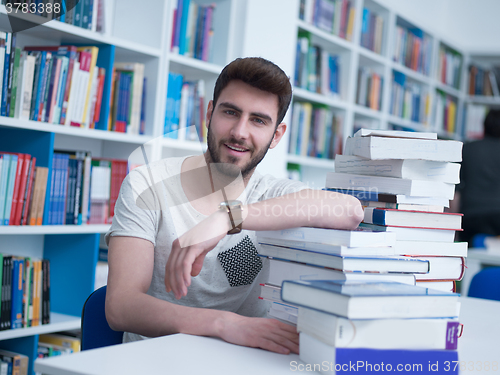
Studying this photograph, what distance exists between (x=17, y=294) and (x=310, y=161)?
2.03 m

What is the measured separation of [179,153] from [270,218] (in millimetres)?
1685

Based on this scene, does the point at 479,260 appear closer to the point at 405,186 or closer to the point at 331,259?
the point at 405,186

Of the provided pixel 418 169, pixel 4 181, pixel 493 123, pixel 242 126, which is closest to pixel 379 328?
pixel 418 169

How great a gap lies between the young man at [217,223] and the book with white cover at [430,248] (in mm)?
122

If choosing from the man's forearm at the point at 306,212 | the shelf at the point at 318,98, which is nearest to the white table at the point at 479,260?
the shelf at the point at 318,98

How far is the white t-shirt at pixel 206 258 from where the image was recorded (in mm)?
1263

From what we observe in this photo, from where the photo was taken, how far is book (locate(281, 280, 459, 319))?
0.70m

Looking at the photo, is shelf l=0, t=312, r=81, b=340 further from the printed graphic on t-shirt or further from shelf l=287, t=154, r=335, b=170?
shelf l=287, t=154, r=335, b=170

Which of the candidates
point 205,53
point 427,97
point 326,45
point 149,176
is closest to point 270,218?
point 149,176

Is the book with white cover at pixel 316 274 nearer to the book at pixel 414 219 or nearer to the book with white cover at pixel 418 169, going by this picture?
the book at pixel 414 219

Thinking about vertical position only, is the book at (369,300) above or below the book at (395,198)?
below

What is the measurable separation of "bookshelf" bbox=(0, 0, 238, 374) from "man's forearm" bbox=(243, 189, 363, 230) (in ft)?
4.12

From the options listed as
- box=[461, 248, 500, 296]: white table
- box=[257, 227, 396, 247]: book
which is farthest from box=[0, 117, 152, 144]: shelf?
box=[461, 248, 500, 296]: white table

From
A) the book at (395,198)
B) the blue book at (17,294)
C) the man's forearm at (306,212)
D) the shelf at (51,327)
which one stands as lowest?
the shelf at (51,327)
